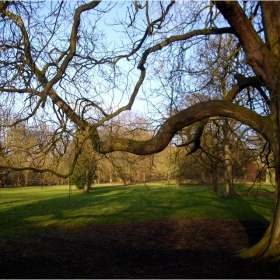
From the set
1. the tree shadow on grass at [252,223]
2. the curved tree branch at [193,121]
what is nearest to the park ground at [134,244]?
the tree shadow on grass at [252,223]

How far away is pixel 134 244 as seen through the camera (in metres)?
10.4

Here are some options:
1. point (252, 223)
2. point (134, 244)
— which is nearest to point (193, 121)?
point (134, 244)

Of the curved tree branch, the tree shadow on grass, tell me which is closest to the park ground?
the tree shadow on grass

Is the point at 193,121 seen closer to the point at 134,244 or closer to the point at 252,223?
the point at 134,244

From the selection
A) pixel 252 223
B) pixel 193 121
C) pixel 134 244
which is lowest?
A: pixel 134 244

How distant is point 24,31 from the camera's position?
628cm

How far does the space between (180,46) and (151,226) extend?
7.89 m

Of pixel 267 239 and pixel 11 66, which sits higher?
pixel 11 66

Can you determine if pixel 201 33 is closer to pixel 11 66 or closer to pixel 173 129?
pixel 173 129

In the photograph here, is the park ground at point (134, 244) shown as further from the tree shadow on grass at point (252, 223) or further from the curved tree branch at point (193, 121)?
the curved tree branch at point (193, 121)

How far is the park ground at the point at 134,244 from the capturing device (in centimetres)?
668

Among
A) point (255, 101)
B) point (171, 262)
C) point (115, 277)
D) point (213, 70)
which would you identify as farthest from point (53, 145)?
point (255, 101)

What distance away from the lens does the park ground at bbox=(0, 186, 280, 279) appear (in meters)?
6.68

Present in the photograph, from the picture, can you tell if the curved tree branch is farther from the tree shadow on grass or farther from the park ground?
the tree shadow on grass
